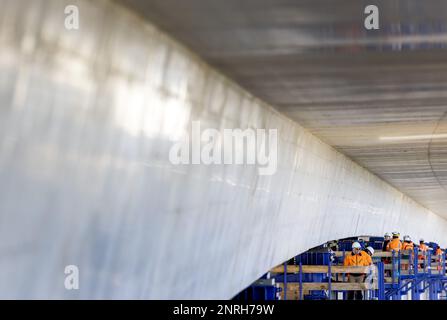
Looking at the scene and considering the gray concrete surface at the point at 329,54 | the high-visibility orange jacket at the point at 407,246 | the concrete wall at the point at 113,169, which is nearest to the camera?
Answer: the concrete wall at the point at 113,169

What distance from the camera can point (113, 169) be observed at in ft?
35.8

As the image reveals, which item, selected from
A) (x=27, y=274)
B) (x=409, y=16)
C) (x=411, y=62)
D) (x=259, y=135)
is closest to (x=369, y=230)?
(x=259, y=135)

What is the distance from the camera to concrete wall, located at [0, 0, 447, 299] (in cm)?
848

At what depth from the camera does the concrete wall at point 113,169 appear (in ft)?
27.8

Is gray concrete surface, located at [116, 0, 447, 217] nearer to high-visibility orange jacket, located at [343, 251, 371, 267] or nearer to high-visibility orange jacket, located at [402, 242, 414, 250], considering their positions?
high-visibility orange jacket, located at [343, 251, 371, 267]

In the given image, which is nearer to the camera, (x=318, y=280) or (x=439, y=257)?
(x=318, y=280)

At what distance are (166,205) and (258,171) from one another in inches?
263

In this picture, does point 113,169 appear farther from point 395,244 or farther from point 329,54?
point 395,244

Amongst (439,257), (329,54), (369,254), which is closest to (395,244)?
(369,254)

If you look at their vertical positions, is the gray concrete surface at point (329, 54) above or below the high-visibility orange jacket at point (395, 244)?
above

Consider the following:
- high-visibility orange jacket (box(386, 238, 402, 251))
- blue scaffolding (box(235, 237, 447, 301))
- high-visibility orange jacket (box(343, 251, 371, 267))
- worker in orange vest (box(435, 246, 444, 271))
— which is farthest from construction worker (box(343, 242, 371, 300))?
worker in orange vest (box(435, 246, 444, 271))

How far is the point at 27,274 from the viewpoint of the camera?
28.9 feet

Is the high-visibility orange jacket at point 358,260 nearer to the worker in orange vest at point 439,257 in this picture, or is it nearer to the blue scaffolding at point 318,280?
the blue scaffolding at point 318,280

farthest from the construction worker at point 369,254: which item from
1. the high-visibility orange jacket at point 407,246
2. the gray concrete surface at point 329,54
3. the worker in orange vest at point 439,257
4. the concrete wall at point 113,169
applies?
the worker in orange vest at point 439,257
